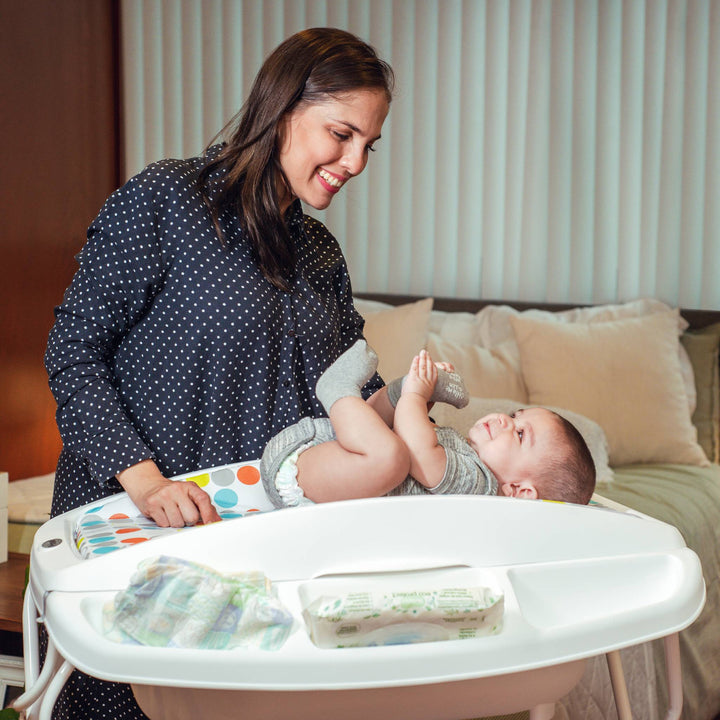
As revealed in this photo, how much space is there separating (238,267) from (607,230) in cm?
210

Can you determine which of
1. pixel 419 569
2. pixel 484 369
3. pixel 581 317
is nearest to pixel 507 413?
pixel 484 369

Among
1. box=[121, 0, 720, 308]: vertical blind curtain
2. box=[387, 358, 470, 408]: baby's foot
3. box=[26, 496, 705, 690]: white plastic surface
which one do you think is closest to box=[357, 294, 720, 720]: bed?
box=[121, 0, 720, 308]: vertical blind curtain

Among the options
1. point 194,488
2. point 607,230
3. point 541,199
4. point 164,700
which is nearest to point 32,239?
point 541,199

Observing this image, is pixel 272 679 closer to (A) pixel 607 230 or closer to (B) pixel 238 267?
(B) pixel 238 267

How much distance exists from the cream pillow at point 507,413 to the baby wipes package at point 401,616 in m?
1.60

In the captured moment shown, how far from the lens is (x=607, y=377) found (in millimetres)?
2768

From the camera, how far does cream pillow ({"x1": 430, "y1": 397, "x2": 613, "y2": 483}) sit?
8.05 feet

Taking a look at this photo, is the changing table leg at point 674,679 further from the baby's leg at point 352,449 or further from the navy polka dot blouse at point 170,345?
the navy polka dot blouse at point 170,345

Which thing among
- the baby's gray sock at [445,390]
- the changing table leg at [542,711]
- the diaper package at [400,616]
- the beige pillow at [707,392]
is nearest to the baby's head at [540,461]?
the baby's gray sock at [445,390]

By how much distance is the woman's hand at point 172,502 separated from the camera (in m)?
1.05

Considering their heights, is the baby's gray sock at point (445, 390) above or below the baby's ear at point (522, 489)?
above

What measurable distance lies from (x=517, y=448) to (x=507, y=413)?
117 cm

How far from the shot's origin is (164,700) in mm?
830

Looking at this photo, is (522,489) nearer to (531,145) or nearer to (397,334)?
(397,334)
